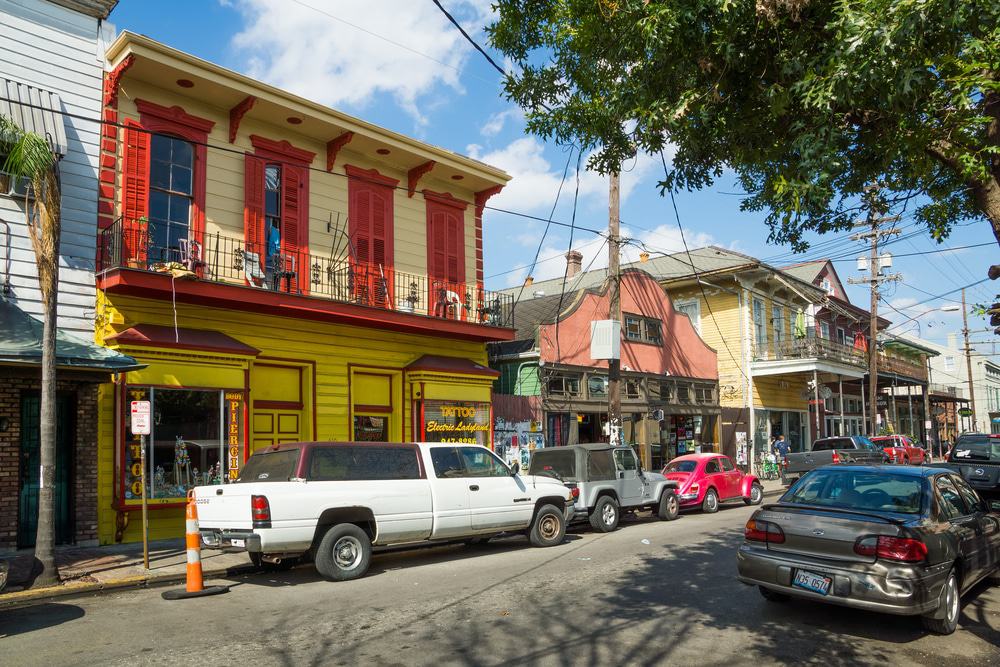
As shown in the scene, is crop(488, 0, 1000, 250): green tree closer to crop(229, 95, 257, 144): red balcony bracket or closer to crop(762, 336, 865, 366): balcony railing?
crop(229, 95, 257, 144): red balcony bracket

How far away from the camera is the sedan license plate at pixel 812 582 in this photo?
6.64m

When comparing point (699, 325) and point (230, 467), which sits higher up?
point (699, 325)

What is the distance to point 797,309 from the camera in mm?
35812

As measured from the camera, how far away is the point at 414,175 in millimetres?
18609

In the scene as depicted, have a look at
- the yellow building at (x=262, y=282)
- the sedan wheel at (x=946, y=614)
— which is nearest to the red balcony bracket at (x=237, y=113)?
the yellow building at (x=262, y=282)

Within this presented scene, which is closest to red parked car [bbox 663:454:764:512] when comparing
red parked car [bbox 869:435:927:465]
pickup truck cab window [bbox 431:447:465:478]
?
pickup truck cab window [bbox 431:447:465:478]

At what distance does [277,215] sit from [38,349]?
6.03m

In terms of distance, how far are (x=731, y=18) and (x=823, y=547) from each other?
4.75m

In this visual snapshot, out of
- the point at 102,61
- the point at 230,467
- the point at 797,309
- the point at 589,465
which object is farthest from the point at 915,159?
the point at 797,309

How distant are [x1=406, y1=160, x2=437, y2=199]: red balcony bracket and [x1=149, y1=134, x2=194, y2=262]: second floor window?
5344mm

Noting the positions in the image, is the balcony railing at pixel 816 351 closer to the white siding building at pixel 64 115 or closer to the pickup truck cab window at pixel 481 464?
the pickup truck cab window at pixel 481 464

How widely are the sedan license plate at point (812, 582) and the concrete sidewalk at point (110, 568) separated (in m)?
7.53

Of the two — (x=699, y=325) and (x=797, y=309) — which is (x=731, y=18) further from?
(x=797, y=309)

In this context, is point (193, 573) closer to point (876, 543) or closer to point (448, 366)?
point (876, 543)
